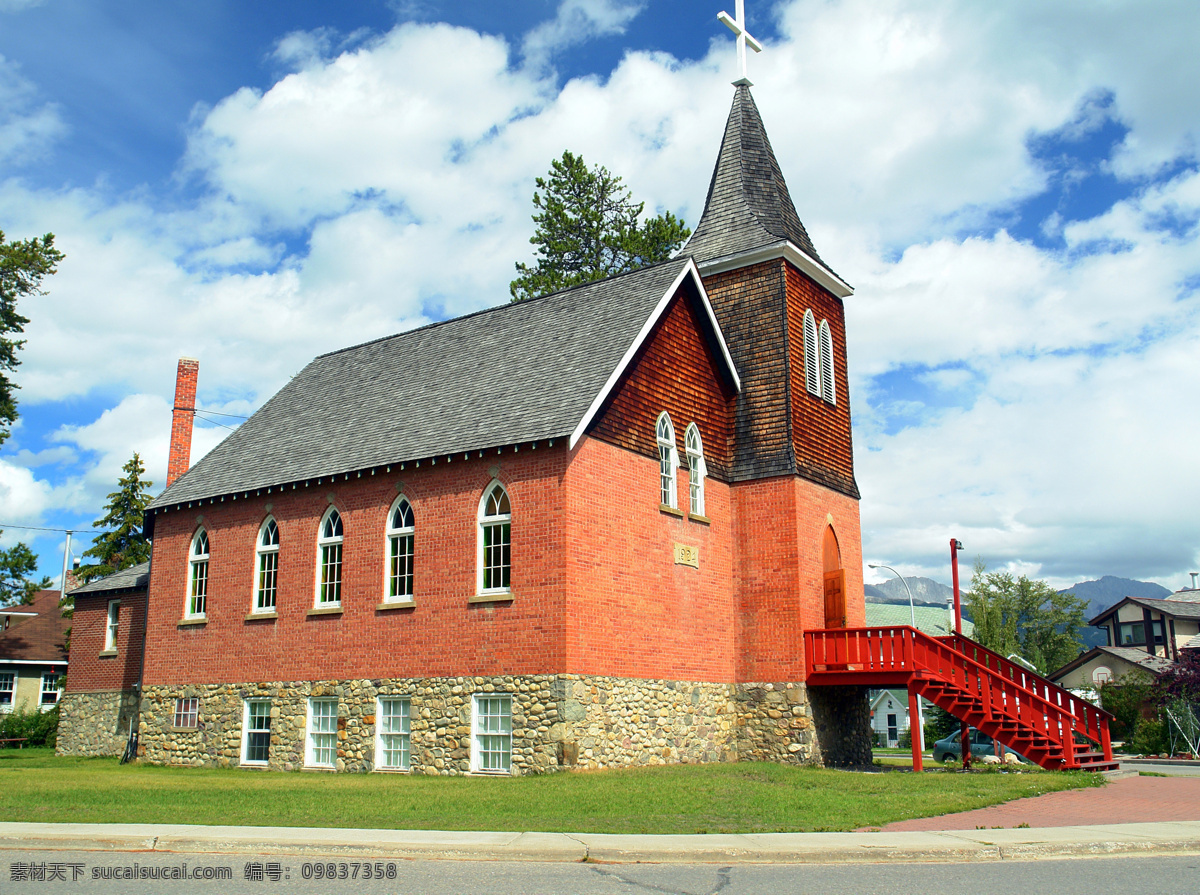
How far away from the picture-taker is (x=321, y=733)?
2297 cm

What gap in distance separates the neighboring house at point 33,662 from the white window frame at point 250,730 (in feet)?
83.1

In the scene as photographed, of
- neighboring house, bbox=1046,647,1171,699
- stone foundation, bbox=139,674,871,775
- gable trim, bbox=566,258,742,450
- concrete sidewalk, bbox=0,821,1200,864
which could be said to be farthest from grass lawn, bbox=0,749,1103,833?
neighboring house, bbox=1046,647,1171,699

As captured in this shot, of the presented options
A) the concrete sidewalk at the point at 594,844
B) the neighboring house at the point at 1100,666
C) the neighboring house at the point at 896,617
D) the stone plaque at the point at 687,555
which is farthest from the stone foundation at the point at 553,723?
the neighboring house at the point at 896,617

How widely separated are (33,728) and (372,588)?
27.7m

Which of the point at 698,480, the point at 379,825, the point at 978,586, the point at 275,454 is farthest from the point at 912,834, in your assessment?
the point at 978,586

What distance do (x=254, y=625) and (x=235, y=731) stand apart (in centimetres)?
256

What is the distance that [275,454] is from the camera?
26453 mm

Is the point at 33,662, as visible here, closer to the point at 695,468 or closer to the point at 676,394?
the point at 695,468

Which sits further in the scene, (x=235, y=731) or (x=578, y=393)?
(x=235, y=731)

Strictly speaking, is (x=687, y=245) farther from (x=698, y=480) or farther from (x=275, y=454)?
(x=275, y=454)

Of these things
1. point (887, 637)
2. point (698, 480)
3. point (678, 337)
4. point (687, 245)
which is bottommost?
point (887, 637)

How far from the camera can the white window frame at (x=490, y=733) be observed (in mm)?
19745

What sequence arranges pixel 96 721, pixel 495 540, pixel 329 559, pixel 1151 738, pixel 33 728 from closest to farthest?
pixel 495 540, pixel 329 559, pixel 96 721, pixel 1151 738, pixel 33 728

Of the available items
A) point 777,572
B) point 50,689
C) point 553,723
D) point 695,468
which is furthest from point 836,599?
point 50,689
